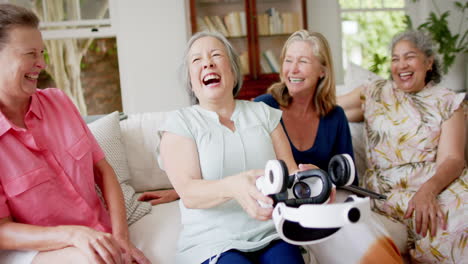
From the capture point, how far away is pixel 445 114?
1.84 metres

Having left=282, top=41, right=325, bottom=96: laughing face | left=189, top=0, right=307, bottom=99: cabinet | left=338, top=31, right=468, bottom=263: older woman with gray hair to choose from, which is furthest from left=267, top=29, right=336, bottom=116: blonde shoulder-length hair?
left=189, top=0, right=307, bottom=99: cabinet

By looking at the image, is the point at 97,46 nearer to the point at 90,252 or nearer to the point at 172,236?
the point at 172,236

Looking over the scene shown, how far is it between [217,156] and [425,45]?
1305 mm

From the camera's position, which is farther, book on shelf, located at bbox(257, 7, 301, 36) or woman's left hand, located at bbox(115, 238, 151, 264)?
book on shelf, located at bbox(257, 7, 301, 36)

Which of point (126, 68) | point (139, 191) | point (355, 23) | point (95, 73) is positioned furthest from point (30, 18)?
point (355, 23)

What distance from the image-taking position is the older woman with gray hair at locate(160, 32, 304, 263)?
116 centimetres

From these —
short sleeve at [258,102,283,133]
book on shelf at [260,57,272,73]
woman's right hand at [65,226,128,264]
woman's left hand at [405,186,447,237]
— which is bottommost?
woman's left hand at [405,186,447,237]

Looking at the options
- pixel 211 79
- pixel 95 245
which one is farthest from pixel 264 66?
pixel 95 245

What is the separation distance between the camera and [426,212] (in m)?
1.63

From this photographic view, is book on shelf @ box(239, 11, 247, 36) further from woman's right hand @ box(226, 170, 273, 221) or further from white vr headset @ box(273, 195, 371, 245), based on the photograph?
white vr headset @ box(273, 195, 371, 245)

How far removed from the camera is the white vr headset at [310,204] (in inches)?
31.1

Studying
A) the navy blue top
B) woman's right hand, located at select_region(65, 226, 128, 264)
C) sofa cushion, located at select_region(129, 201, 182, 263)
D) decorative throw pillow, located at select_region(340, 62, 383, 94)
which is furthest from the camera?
decorative throw pillow, located at select_region(340, 62, 383, 94)

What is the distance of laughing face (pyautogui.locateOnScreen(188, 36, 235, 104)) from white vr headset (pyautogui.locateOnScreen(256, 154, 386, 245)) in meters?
0.46

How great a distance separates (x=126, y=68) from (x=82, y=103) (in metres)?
0.69
